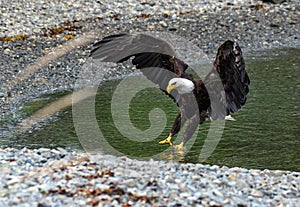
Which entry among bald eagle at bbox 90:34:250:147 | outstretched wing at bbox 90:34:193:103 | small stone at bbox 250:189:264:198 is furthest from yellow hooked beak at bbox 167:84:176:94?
small stone at bbox 250:189:264:198

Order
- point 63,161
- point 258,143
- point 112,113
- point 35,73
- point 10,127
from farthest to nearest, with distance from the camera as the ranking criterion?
1. point 35,73
2. point 112,113
3. point 10,127
4. point 258,143
5. point 63,161

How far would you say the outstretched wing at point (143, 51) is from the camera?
8.90m

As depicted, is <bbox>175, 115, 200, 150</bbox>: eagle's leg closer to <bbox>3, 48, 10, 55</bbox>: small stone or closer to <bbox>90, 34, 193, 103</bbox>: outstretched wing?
<bbox>90, 34, 193, 103</bbox>: outstretched wing

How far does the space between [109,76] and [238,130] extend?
5388 mm

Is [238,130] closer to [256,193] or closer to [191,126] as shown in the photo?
[191,126]

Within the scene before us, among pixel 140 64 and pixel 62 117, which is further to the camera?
pixel 62 117

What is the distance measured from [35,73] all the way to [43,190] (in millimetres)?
9534

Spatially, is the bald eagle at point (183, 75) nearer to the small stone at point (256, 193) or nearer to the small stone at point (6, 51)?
the small stone at point (256, 193)

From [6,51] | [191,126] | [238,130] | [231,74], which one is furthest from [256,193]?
[6,51]

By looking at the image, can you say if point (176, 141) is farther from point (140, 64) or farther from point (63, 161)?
point (63, 161)

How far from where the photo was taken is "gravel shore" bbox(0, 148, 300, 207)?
605 centimetres

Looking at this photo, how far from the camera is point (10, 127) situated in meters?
11.7

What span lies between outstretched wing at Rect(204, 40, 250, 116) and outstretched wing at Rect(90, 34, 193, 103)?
1.51 ft

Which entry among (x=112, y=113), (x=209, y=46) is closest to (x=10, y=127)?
(x=112, y=113)
